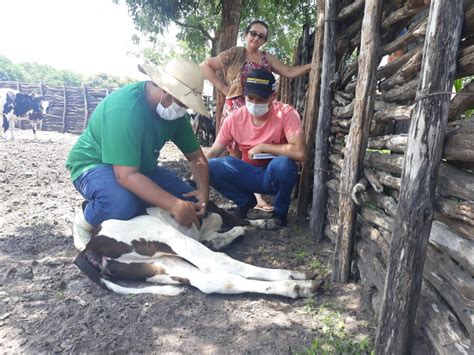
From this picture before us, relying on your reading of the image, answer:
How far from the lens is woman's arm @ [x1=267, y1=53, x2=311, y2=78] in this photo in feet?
14.0

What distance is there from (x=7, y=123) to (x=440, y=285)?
1345 centimetres

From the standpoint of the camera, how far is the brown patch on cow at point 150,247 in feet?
8.80

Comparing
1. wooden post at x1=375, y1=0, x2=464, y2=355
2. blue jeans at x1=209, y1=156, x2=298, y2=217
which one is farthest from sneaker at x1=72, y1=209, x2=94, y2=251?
wooden post at x1=375, y1=0, x2=464, y2=355

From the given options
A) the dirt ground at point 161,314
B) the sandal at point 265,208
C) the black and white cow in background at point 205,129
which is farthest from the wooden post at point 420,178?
the black and white cow in background at point 205,129

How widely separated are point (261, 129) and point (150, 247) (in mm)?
1758

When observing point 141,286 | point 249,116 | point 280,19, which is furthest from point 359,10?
point 280,19

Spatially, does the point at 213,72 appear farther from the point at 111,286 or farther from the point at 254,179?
the point at 111,286

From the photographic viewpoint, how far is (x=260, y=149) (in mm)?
3809

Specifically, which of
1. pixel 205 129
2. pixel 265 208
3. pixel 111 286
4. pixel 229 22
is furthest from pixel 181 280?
pixel 205 129

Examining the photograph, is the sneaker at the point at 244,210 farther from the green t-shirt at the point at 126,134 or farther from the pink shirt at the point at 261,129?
the green t-shirt at the point at 126,134

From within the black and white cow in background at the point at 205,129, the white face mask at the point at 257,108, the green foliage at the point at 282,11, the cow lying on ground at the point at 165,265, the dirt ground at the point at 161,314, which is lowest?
the dirt ground at the point at 161,314

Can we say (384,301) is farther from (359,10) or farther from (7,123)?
(7,123)

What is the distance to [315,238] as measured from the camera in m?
3.61

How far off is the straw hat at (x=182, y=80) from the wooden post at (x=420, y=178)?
158 cm
